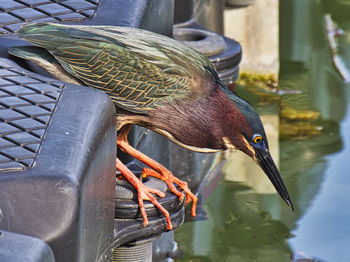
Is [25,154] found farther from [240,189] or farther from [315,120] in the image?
[315,120]

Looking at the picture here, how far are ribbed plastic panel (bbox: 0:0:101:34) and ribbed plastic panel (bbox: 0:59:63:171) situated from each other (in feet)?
1.34

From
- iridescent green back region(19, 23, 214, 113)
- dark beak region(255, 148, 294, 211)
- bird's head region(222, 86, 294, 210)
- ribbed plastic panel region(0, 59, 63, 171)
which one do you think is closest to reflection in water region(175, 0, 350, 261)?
dark beak region(255, 148, 294, 211)

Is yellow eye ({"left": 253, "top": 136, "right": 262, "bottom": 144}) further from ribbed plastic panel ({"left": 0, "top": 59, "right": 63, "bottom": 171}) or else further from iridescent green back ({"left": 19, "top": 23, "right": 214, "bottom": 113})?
ribbed plastic panel ({"left": 0, "top": 59, "right": 63, "bottom": 171})

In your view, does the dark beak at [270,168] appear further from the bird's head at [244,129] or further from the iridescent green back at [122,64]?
the iridescent green back at [122,64]

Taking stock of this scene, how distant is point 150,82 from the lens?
3404 millimetres

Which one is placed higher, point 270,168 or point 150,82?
point 150,82

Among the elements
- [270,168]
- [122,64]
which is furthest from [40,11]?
[270,168]

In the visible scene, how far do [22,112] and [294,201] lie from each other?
3704 millimetres

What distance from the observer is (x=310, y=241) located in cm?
574

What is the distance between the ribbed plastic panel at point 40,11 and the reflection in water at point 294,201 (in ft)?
7.02

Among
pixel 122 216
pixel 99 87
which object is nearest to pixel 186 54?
pixel 99 87

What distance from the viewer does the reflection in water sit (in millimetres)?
5652

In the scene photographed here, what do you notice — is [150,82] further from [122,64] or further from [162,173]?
[162,173]

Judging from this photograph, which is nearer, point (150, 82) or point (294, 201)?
point (150, 82)
